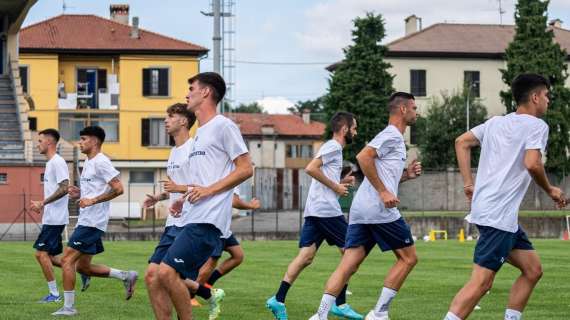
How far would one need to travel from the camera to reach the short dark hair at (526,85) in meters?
10.7

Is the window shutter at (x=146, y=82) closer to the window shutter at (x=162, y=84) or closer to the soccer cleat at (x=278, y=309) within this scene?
the window shutter at (x=162, y=84)

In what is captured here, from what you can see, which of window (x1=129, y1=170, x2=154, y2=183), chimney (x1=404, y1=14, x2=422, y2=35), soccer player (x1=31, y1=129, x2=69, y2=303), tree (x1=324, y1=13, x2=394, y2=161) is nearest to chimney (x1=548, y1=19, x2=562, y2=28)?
chimney (x1=404, y1=14, x2=422, y2=35)

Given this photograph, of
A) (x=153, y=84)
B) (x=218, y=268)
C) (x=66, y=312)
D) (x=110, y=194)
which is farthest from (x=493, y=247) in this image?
(x=153, y=84)

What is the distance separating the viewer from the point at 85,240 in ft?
50.1

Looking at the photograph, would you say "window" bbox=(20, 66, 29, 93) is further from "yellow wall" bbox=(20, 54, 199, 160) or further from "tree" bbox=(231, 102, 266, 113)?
"tree" bbox=(231, 102, 266, 113)

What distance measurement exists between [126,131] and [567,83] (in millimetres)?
30800

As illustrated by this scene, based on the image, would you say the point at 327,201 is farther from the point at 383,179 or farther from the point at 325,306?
the point at 325,306

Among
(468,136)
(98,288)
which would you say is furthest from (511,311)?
(98,288)

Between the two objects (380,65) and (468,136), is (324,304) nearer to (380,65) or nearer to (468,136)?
(468,136)

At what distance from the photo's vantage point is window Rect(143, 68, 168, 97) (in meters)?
74.4

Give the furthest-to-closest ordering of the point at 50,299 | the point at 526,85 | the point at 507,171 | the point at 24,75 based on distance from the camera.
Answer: the point at 24,75
the point at 50,299
the point at 526,85
the point at 507,171

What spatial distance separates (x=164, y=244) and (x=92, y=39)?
6273 centimetres

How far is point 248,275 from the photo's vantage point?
22.8m

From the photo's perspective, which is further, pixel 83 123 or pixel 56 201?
pixel 83 123
